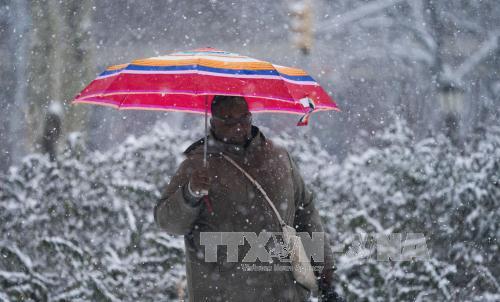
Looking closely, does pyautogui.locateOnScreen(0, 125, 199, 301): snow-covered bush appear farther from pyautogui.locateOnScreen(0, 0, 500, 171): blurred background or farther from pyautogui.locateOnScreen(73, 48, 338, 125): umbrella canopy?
pyautogui.locateOnScreen(73, 48, 338, 125): umbrella canopy

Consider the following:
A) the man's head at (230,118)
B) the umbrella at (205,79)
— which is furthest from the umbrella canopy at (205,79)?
the man's head at (230,118)

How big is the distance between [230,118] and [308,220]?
70cm

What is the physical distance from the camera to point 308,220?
10.5 ft

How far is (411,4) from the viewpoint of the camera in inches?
231

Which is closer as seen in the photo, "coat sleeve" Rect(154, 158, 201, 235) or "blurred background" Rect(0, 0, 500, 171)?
"coat sleeve" Rect(154, 158, 201, 235)

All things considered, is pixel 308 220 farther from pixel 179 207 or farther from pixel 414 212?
pixel 414 212

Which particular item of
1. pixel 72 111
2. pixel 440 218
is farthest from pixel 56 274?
pixel 440 218

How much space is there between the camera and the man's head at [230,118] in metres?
2.88

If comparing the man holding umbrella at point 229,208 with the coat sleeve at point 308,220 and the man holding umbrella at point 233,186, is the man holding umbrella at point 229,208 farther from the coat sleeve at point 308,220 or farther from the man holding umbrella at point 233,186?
the coat sleeve at point 308,220

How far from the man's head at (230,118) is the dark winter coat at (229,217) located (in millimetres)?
44

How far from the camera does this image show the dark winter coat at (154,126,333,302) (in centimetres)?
279

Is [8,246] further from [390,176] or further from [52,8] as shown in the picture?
[390,176]

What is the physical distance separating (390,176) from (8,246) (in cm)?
311

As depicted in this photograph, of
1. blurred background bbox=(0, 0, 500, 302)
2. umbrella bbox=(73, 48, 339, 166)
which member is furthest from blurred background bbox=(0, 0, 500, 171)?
umbrella bbox=(73, 48, 339, 166)
